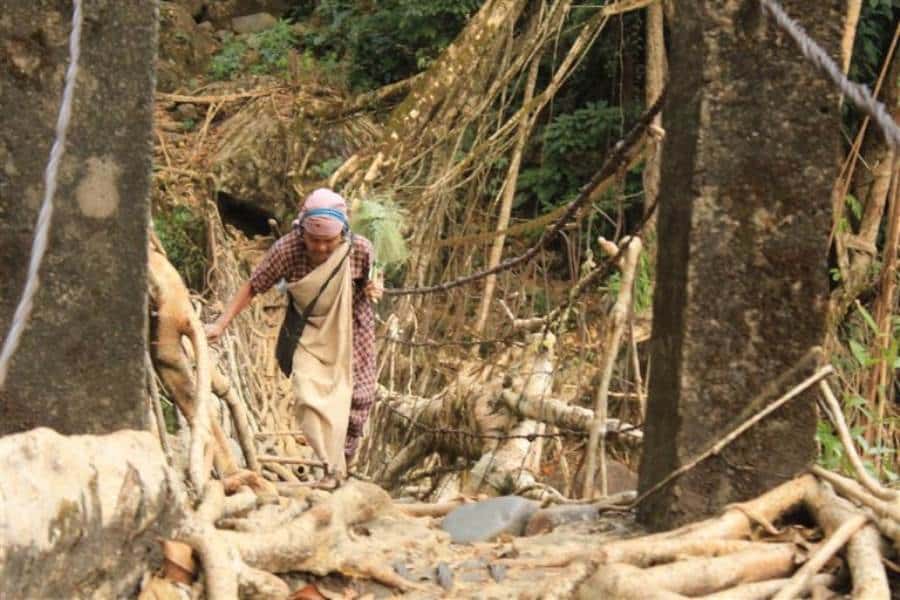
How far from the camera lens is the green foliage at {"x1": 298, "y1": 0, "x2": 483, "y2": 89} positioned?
48.1 feet

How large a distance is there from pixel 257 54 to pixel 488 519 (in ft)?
46.7

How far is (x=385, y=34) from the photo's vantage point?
16.0 m

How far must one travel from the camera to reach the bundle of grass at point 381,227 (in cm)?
722

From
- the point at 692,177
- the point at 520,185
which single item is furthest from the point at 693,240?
the point at 520,185

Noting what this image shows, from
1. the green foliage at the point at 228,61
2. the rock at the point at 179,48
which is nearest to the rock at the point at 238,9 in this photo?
the rock at the point at 179,48

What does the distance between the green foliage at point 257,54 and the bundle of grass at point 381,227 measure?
9706 millimetres

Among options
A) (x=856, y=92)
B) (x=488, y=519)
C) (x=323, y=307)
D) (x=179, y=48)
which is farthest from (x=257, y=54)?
(x=856, y=92)

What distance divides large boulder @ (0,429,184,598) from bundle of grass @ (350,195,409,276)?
3.94 meters

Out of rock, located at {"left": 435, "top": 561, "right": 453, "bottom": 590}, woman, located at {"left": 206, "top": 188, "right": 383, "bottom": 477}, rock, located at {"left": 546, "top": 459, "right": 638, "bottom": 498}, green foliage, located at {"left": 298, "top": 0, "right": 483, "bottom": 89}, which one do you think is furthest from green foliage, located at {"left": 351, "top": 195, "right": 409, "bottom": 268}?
green foliage, located at {"left": 298, "top": 0, "right": 483, "bottom": 89}

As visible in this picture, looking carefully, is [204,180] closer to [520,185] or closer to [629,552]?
[520,185]

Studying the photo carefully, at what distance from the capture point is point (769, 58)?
3.56 meters

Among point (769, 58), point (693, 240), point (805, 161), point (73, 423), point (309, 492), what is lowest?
point (309, 492)

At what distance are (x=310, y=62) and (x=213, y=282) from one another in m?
6.60

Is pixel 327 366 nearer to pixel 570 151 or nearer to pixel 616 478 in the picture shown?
pixel 616 478
